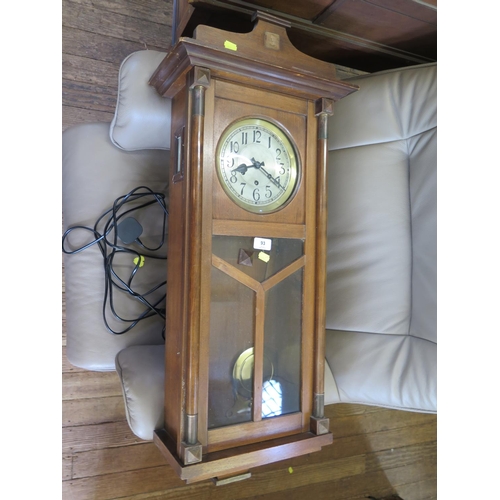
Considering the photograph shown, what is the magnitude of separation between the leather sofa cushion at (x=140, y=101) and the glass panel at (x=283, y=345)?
1.60 ft

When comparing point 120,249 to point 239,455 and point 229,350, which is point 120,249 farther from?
point 239,455

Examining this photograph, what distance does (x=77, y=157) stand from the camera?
0.97m

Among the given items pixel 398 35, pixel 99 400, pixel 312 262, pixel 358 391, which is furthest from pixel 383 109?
pixel 99 400

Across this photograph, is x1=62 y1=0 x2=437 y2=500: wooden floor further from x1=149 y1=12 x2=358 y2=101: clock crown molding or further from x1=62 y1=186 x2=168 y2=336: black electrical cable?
x1=149 y1=12 x2=358 y2=101: clock crown molding

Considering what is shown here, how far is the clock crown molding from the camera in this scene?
26.5 inches

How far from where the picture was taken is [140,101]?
0.88 m

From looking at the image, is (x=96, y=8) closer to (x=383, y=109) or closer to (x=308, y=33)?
(x=308, y=33)

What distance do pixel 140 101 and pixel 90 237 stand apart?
1.18 ft

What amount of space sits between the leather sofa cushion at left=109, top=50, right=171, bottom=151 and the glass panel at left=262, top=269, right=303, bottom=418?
49 cm

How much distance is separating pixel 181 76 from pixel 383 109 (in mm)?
572

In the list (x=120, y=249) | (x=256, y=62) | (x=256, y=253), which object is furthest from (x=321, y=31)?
(x=120, y=249)

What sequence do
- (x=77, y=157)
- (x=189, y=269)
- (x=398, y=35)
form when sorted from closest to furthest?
(x=189, y=269) < (x=77, y=157) < (x=398, y=35)

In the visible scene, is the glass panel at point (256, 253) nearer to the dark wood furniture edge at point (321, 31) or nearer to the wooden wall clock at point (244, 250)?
the wooden wall clock at point (244, 250)

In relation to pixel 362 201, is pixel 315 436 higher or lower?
lower
